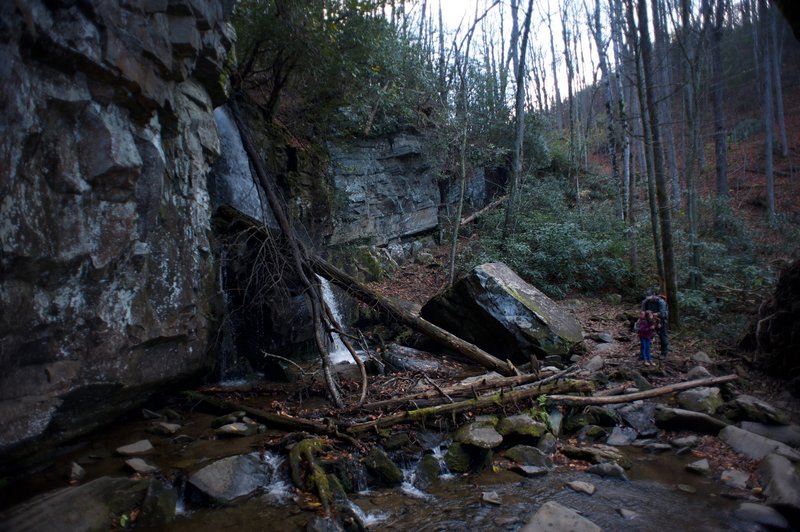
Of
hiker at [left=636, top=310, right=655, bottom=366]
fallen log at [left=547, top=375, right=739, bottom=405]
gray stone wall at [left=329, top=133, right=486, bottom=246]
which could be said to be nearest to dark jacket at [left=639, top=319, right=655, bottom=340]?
hiker at [left=636, top=310, right=655, bottom=366]

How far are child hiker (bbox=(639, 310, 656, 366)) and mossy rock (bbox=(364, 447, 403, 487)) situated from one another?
5.86m

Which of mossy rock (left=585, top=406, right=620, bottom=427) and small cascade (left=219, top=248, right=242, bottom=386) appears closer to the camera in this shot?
mossy rock (left=585, top=406, right=620, bottom=427)

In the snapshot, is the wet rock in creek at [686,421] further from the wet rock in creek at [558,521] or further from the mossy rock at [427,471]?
the mossy rock at [427,471]

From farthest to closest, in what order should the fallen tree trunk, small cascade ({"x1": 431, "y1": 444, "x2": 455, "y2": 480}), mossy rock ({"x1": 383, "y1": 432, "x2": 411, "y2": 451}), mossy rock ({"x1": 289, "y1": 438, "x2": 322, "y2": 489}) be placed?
the fallen tree trunk → mossy rock ({"x1": 383, "y1": 432, "x2": 411, "y2": 451}) → small cascade ({"x1": 431, "y1": 444, "x2": 455, "y2": 480}) → mossy rock ({"x1": 289, "y1": 438, "x2": 322, "y2": 489})

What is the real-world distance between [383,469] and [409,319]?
365cm

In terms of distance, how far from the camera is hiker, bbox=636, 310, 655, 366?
868 centimetres

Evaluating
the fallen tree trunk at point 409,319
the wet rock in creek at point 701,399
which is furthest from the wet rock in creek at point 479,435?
the wet rock in creek at point 701,399

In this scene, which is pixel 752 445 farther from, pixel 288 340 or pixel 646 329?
pixel 288 340

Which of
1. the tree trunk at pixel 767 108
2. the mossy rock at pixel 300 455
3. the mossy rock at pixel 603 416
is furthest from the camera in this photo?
the tree trunk at pixel 767 108

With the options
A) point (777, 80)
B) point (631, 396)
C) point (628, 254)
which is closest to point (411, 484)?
point (631, 396)

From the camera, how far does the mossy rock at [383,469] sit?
211 inches

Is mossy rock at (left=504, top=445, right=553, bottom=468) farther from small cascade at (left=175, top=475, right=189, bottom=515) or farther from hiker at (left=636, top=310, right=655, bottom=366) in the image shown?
hiker at (left=636, top=310, right=655, bottom=366)

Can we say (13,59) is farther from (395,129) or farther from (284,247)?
(395,129)

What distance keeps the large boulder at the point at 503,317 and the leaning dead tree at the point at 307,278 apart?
9.71 ft
